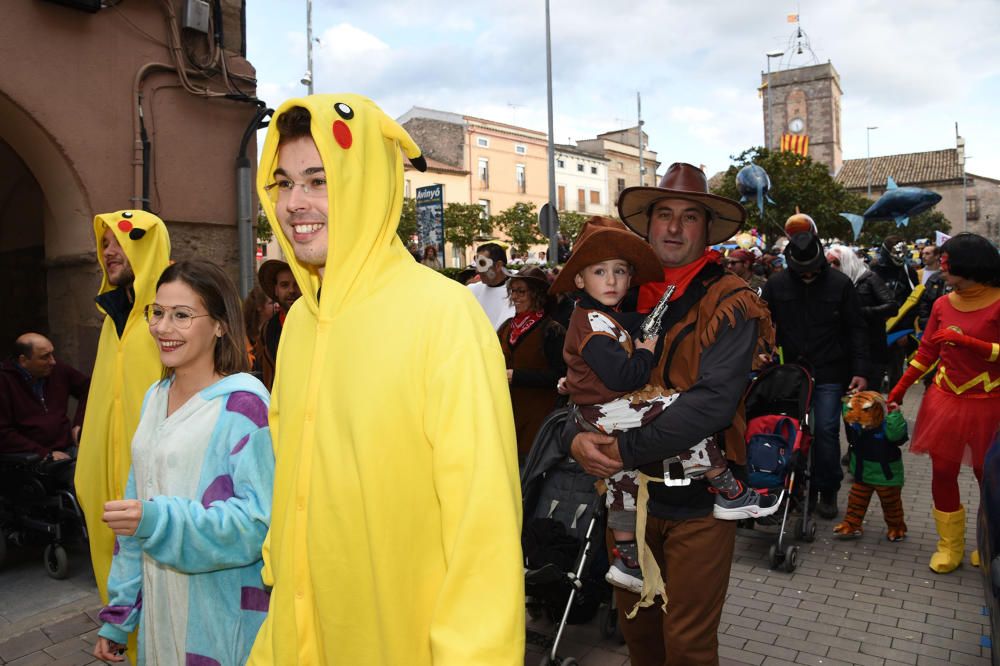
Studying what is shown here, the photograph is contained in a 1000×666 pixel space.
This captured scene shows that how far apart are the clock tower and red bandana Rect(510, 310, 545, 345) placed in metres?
84.8

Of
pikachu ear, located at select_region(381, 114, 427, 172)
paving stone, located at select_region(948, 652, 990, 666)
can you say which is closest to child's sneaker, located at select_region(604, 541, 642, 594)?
pikachu ear, located at select_region(381, 114, 427, 172)

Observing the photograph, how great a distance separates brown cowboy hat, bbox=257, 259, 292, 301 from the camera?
5643 mm

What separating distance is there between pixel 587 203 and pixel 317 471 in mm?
59085

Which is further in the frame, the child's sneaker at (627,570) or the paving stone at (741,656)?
the paving stone at (741,656)

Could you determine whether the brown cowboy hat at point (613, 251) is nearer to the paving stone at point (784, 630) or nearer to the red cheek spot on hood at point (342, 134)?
the red cheek spot on hood at point (342, 134)

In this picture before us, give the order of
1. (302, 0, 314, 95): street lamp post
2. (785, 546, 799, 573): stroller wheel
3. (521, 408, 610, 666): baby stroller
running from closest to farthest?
(521, 408, 610, 666): baby stroller, (785, 546, 799, 573): stroller wheel, (302, 0, 314, 95): street lamp post

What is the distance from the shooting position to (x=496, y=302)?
676 centimetres

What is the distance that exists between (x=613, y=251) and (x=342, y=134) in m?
1.38

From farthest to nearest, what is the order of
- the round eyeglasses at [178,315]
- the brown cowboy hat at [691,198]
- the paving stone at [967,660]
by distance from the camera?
the paving stone at [967,660] < the brown cowboy hat at [691,198] < the round eyeglasses at [178,315]

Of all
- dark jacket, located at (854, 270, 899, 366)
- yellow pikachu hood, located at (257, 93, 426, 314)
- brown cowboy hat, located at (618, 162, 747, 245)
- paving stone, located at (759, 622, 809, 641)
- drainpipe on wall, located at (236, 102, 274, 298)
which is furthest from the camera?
dark jacket, located at (854, 270, 899, 366)

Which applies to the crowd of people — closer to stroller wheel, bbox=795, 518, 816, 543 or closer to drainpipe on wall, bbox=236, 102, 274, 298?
stroller wheel, bbox=795, 518, 816, 543

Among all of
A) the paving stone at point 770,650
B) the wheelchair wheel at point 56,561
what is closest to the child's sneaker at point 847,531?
the paving stone at point 770,650

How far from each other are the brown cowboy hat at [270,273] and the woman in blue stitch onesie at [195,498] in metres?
2.98

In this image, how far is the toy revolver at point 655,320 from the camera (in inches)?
111
